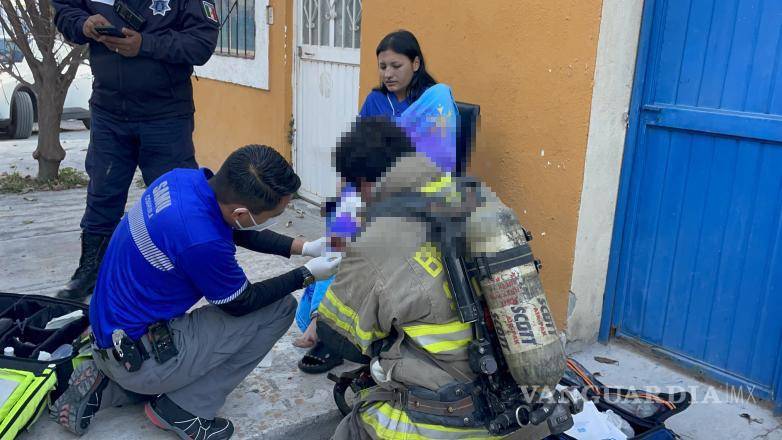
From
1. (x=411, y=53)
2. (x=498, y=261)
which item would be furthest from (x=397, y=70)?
(x=498, y=261)

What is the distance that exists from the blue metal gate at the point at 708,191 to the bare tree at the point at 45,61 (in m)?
5.45

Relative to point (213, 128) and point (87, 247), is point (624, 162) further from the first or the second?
point (213, 128)

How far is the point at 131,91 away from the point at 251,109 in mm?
2695

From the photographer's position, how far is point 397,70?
3.27 metres

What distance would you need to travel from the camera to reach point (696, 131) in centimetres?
287

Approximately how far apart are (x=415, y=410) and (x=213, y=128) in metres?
5.35

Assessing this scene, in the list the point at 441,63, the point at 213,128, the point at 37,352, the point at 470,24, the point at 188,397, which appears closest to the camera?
the point at 188,397

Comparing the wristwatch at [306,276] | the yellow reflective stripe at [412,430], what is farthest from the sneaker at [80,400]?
the yellow reflective stripe at [412,430]

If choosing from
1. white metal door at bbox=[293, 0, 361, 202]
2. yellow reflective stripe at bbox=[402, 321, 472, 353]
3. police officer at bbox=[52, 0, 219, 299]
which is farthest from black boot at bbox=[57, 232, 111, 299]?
yellow reflective stripe at bbox=[402, 321, 472, 353]

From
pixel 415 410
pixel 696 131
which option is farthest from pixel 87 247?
pixel 696 131

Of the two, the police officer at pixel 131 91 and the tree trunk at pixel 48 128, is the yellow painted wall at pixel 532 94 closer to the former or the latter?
the police officer at pixel 131 91

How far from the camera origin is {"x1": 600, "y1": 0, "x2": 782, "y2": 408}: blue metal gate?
268cm

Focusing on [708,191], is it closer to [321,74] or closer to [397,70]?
[397,70]

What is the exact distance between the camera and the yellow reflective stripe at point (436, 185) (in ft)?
5.94
